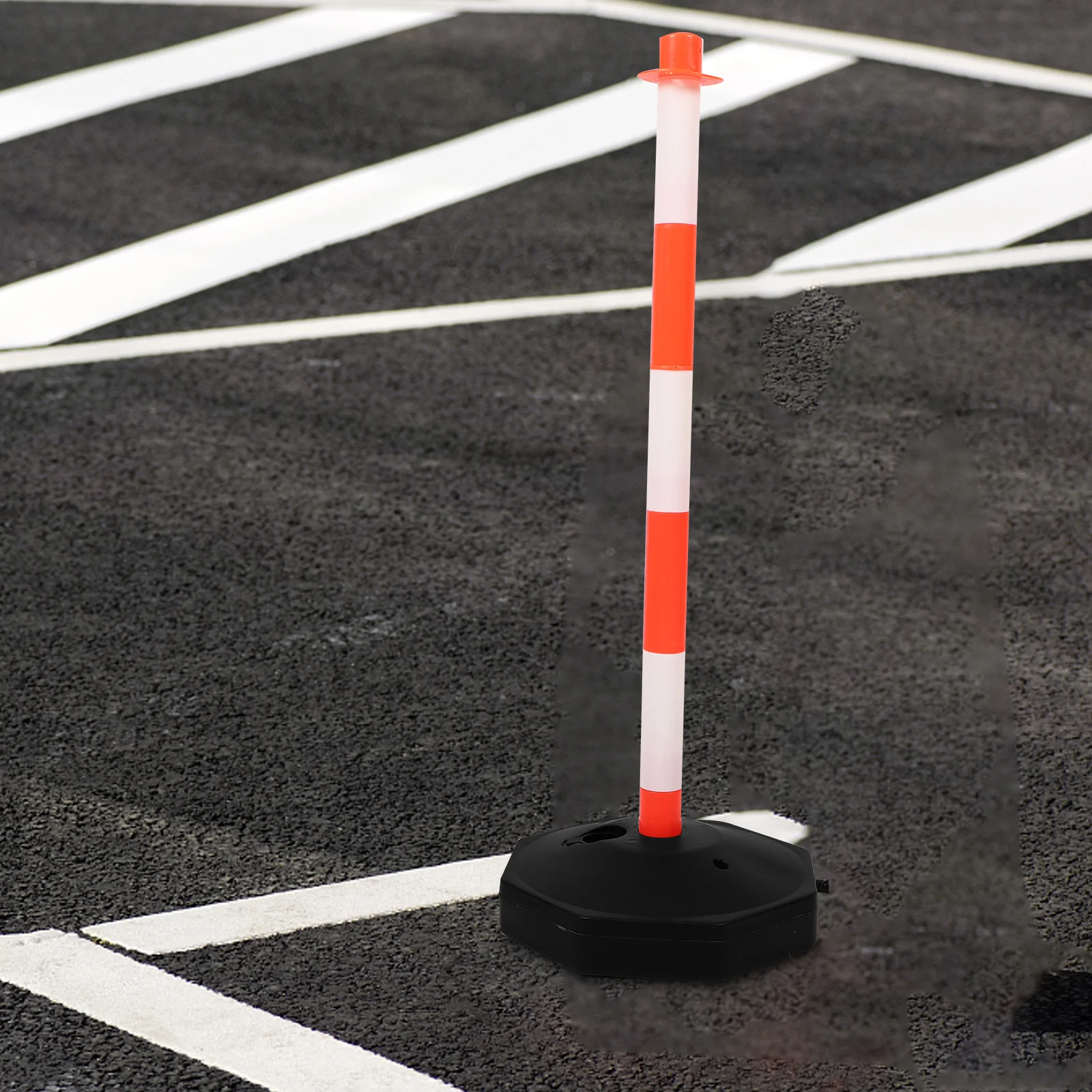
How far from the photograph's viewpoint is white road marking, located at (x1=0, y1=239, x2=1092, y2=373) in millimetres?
7031

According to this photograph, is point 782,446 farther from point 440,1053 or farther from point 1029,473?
point 440,1053

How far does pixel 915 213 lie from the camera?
8.38 metres

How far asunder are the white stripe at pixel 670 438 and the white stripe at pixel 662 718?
1.05ft

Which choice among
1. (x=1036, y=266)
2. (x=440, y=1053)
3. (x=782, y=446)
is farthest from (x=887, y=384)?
(x=440, y=1053)

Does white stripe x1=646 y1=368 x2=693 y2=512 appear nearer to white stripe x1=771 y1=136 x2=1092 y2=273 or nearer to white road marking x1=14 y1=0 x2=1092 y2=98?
white stripe x1=771 y1=136 x2=1092 y2=273

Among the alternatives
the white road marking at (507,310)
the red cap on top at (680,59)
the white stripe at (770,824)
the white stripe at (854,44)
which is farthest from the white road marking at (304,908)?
the white stripe at (854,44)

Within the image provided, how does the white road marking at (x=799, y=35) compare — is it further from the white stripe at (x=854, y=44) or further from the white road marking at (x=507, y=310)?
the white road marking at (x=507, y=310)

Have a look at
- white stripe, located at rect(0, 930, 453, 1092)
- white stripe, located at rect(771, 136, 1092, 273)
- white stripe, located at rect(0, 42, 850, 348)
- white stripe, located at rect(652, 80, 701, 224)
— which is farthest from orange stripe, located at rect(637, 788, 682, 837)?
white stripe, located at rect(771, 136, 1092, 273)

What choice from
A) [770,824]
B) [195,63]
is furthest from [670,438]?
[195,63]

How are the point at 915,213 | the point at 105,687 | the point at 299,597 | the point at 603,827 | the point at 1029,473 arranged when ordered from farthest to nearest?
the point at 915,213 < the point at 1029,473 < the point at 299,597 < the point at 105,687 < the point at 603,827

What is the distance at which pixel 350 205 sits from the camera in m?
8.51

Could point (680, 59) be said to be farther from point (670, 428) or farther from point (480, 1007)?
point (480, 1007)

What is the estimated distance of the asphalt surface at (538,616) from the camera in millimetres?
3373

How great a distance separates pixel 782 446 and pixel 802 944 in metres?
2.94
